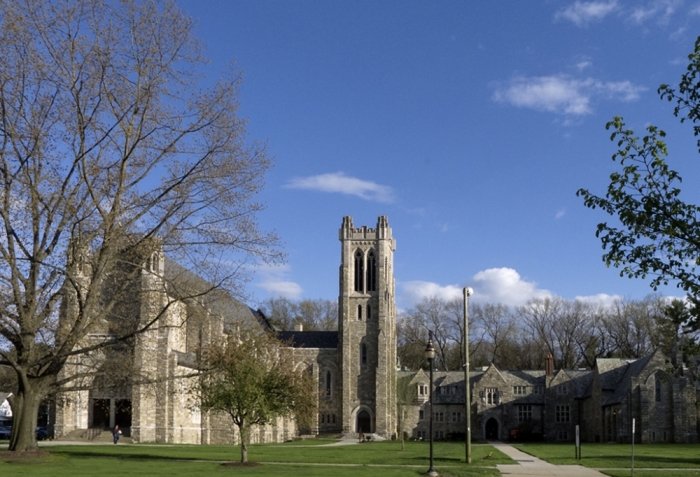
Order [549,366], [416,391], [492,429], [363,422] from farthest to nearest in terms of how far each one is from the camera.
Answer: [416,391] → [492,429] → [549,366] → [363,422]

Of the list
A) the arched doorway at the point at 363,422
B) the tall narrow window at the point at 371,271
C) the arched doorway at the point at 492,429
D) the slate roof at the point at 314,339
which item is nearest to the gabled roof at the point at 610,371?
the arched doorway at the point at 492,429

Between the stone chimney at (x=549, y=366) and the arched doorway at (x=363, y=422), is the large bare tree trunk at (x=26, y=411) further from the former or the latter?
the stone chimney at (x=549, y=366)

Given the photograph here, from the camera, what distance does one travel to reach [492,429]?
82562 millimetres

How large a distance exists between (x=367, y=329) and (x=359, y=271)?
6.48m

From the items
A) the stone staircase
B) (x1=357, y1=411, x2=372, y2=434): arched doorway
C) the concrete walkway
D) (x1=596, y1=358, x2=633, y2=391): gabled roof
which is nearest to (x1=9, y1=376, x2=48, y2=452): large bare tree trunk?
the concrete walkway

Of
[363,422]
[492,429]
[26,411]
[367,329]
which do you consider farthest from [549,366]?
[26,411]

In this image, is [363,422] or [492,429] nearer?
[363,422]

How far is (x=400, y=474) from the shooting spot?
24156mm

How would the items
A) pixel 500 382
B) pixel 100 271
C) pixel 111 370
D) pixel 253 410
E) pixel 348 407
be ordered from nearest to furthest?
1. pixel 100 271
2. pixel 111 370
3. pixel 253 410
4. pixel 348 407
5. pixel 500 382

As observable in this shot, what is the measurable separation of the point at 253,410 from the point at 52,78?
47.5 ft

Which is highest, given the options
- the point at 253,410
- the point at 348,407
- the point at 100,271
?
the point at 100,271

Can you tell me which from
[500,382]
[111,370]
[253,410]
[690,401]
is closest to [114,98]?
[111,370]

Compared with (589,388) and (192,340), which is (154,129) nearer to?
(192,340)

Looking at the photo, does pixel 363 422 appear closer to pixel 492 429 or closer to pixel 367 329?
pixel 367 329
